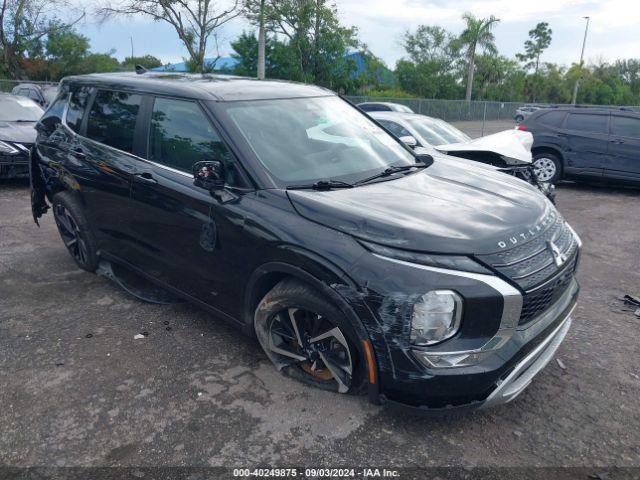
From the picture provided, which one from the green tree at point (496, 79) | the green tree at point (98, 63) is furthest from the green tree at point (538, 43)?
the green tree at point (98, 63)

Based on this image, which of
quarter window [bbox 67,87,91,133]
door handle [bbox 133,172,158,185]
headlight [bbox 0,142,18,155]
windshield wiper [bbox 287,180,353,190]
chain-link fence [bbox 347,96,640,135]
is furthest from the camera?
chain-link fence [bbox 347,96,640,135]

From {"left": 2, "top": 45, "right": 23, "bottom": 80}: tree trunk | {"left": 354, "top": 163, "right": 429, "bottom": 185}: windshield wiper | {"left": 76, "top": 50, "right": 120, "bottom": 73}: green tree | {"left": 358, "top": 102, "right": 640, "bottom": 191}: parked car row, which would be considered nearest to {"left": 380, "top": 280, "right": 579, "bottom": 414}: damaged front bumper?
{"left": 354, "top": 163, "right": 429, "bottom": 185}: windshield wiper

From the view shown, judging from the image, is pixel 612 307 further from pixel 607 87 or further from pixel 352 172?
pixel 607 87

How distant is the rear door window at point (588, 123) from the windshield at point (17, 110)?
10.4 metres

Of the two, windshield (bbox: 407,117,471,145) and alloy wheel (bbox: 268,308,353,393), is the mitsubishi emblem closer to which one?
alloy wheel (bbox: 268,308,353,393)

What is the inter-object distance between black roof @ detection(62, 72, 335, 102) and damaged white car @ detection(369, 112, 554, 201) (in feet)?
7.53

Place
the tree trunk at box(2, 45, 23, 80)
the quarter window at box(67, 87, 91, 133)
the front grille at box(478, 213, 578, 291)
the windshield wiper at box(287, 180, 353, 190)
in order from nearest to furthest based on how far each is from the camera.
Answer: the front grille at box(478, 213, 578, 291) → the windshield wiper at box(287, 180, 353, 190) → the quarter window at box(67, 87, 91, 133) → the tree trunk at box(2, 45, 23, 80)

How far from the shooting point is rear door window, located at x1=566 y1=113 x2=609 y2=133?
10.1 metres

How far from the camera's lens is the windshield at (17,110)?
9.69m

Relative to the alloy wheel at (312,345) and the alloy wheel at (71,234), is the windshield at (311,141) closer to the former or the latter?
the alloy wheel at (312,345)

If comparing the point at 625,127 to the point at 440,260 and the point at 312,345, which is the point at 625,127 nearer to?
the point at 440,260

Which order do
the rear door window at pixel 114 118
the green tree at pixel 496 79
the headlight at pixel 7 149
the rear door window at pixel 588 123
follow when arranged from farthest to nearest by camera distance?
the green tree at pixel 496 79, the rear door window at pixel 588 123, the headlight at pixel 7 149, the rear door window at pixel 114 118

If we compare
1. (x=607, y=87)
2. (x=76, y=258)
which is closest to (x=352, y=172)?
(x=76, y=258)

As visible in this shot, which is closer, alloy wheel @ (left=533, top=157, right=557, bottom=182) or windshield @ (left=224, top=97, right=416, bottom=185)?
windshield @ (left=224, top=97, right=416, bottom=185)
